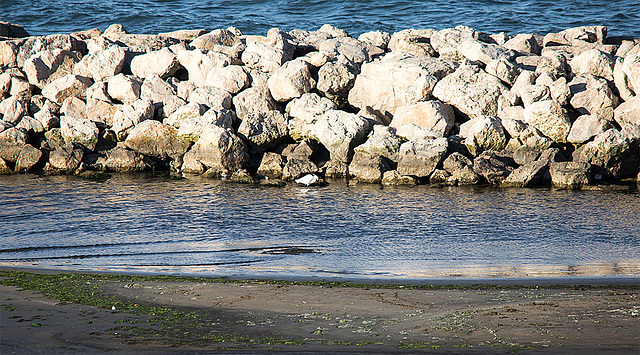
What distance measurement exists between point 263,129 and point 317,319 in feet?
41.4

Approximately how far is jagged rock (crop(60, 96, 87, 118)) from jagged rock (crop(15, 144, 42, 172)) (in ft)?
6.14

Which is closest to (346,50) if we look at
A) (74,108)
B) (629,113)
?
(629,113)

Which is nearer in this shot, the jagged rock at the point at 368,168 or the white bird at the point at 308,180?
the white bird at the point at 308,180

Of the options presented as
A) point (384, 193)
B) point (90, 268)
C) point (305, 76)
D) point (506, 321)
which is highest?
point (305, 76)

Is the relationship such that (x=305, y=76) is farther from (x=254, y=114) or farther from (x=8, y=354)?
(x=8, y=354)

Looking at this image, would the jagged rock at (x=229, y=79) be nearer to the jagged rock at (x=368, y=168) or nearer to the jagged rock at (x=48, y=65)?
the jagged rock at (x=368, y=168)

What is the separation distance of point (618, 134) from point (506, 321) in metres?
12.0

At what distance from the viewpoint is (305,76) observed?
18.5m

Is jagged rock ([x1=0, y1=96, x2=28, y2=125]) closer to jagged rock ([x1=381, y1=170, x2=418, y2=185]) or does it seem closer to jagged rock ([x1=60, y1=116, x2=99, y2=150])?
jagged rock ([x1=60, y1=116, x2=99, y2=150])

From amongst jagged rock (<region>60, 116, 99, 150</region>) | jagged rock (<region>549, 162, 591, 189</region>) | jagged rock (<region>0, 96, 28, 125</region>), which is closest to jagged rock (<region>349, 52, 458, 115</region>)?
jagged rock (<region>549, 162, 591, 189</region>)

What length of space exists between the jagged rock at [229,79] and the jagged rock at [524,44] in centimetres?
964


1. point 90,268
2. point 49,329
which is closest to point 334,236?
point 90,268

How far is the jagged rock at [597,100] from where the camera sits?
54.7ft

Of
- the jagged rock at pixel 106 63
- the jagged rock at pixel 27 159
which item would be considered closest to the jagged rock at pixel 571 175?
the jagged rock at pixel 106 63
